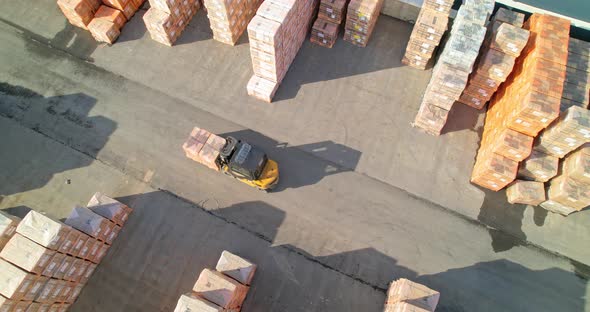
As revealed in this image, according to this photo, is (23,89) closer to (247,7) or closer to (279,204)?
(247,7)

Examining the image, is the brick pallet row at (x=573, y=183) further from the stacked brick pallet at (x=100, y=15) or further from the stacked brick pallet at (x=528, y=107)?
the stacked brick pallet at (x=100, y=15)

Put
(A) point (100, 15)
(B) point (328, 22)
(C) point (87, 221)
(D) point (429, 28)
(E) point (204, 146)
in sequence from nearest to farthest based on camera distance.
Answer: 1. (C) point (87, 221)
2. (E) point (204, 146)
3. (D) point (429, 28)
4. (B) point (328, 22)
5. (A) point (100, 15)

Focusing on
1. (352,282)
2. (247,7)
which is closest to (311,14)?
(247,7)

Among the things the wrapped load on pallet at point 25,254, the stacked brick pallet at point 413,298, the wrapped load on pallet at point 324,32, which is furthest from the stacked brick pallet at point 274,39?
the wrapped load on pallet at point 25,254

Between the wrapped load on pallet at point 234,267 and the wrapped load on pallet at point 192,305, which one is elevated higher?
the wrapped load on pallet at point 234,267

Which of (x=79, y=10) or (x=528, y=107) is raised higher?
(x=528, y=107)

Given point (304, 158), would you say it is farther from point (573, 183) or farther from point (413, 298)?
point (573, 183)

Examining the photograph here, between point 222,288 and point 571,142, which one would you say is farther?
point 571,142

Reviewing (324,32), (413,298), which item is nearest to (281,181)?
(413,298)
